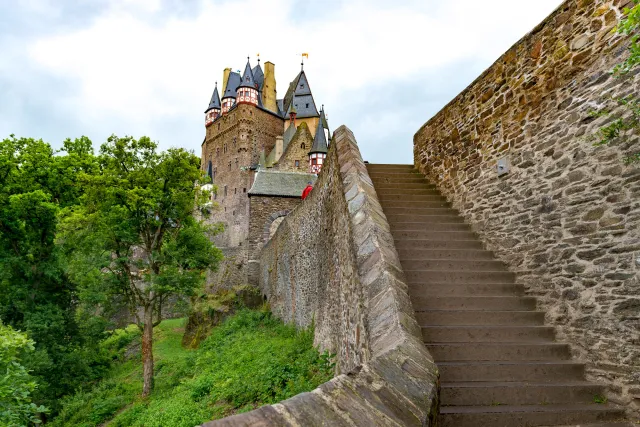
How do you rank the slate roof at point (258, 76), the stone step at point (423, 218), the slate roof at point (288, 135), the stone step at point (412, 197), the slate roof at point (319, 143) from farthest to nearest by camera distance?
the slate roof at point (258, 76), the slate roof at point (288, 135), the slate roof at point (319, 143), the stone step at point (412, 197), the stone step at point (423, 218)

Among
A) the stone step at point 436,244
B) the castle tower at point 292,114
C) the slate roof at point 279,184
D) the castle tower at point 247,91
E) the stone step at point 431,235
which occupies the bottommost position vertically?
the stone step at point 436,244

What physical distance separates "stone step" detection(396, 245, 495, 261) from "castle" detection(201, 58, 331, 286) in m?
30.4

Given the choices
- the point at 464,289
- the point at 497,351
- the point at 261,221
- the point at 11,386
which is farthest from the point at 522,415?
the point at 261,221

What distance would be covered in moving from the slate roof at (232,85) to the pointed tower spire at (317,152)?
1800 cm

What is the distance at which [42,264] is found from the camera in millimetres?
14852

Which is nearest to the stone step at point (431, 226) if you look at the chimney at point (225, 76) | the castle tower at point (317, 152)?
the castle tower at point (317, 152)

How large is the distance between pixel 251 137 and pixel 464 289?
150 feet

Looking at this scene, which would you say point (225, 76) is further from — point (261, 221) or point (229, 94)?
point (261, 221)

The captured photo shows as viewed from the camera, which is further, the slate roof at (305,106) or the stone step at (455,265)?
the slate roof at (305,106)

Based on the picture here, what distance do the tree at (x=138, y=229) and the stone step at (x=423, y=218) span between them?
831 centimetres

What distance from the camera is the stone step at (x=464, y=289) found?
500 cm

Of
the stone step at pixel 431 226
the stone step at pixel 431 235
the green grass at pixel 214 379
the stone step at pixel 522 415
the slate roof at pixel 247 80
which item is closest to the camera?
the stone step at pixel 522 415

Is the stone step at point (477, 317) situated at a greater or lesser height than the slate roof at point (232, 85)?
lesser

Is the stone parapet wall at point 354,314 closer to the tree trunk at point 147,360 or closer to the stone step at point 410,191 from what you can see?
the stone step at point 410,191
